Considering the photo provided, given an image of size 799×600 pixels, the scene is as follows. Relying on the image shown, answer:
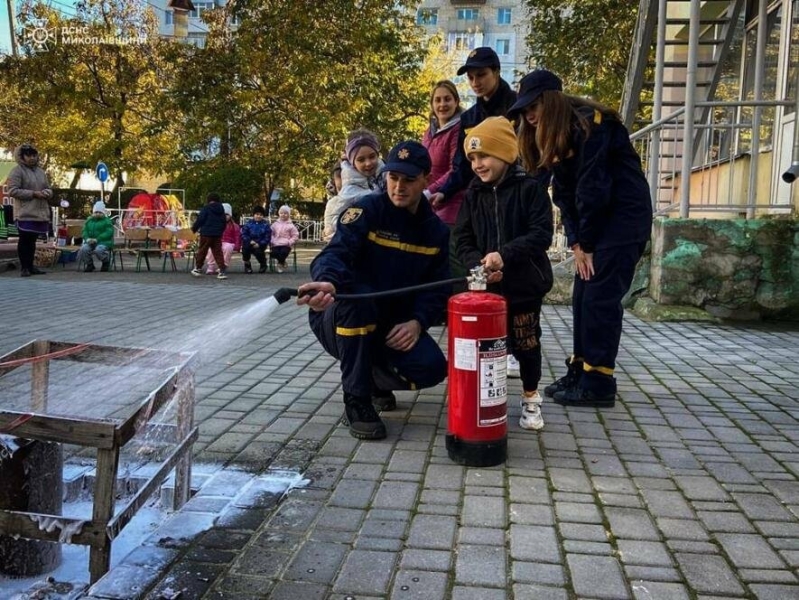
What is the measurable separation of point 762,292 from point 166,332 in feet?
20.9

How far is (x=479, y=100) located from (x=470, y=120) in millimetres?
165

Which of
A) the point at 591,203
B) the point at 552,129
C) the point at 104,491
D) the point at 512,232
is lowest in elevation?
the point at 104,491

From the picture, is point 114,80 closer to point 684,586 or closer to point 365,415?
point 365,415

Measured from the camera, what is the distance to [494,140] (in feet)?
12.9

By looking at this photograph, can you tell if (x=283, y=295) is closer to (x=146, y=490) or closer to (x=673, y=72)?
(x=146, y=490)

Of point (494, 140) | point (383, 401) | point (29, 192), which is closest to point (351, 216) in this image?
point (494, 140)

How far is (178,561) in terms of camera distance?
2684 millimetres

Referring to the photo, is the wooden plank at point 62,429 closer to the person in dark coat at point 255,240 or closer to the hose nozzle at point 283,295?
the hose nozzle at point 283,295

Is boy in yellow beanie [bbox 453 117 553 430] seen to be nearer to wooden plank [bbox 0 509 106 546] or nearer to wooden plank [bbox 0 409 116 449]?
wooden plank [bbox 0 409 116 449]

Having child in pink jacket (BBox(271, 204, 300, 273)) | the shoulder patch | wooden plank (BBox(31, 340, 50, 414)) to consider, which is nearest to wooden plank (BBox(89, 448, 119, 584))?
wooden plank (BBox(31, 340, 50, 414))

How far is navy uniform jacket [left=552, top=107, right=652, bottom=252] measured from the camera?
14.4 ft

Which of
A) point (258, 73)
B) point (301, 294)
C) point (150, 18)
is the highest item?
point (150, 18)

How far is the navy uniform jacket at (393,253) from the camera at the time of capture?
4.05m

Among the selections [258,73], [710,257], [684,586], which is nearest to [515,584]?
[684,586]
